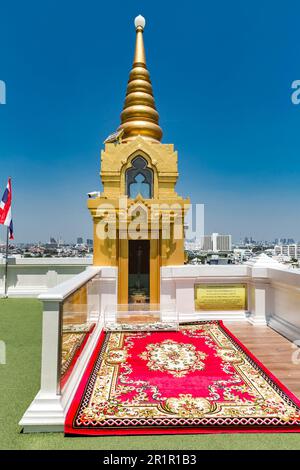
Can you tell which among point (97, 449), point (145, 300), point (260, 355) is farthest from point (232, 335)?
point (97, 449)

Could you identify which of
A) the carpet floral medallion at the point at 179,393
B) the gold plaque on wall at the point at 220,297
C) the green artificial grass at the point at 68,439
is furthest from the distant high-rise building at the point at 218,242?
the green artificial grass at the point at 68,439

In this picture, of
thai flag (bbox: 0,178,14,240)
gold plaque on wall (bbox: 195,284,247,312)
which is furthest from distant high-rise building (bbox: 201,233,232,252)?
gold plaque on wall (bbox: 195,284,247,312)

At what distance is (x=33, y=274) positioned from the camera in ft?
34.5

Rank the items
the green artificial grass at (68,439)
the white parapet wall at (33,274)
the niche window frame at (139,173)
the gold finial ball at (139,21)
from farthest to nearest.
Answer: the white parapet wall at (33,274) < the gold finial ball at (139,21) < the niche window frame at (139,173) < the green artificial grass at (68,439)

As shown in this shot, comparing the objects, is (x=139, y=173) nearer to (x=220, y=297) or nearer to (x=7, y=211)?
(x=220, y=297)

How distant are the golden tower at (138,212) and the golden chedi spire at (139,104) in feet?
0.15

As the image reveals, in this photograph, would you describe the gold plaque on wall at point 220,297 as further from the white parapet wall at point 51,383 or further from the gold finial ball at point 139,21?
the gold finial ball at point 139,21

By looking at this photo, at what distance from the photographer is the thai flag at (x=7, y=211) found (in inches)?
406

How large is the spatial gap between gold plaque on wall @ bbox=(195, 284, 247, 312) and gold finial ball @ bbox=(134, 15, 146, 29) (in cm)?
924

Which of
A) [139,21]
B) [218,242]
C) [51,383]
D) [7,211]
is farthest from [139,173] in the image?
[218,242]

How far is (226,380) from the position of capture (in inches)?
149

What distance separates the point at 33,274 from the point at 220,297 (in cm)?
710

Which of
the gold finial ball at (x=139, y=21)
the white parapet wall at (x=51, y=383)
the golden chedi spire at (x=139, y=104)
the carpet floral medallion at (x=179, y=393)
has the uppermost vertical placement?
the gold finial ball at (x=139, y=21)

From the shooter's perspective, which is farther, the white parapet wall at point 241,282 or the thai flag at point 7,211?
the thai flag at point 7,211
